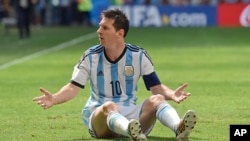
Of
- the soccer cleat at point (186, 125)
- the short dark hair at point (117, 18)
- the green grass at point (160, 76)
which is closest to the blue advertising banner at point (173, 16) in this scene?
the green grass at point (160, 76)

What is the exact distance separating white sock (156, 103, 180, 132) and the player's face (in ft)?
3.15

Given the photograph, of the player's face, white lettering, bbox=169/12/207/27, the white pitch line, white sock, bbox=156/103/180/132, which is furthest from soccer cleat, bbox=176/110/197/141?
white lettering, bbox=169/12/207/27

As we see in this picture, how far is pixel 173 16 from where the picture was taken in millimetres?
45406

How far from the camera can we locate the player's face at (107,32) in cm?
1121

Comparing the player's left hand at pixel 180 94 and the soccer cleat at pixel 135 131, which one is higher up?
the player's left hand at pixel 180 94

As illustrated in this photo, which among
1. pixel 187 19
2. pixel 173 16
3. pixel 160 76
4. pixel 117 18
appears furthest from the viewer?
pixel 173 16

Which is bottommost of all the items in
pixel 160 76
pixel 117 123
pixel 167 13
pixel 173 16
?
pixel 173 16

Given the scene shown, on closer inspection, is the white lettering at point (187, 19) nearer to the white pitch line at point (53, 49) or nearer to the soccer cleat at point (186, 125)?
the white pitch line at point (53, 49)

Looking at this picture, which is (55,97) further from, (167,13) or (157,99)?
(167,13)

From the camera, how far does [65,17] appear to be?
48.5 metres

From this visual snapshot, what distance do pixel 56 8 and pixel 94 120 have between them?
3790 centimetres

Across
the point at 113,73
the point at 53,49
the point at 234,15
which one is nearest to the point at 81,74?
the point at 113,73

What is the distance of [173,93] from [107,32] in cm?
103

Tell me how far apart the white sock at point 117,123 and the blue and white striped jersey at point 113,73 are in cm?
57
